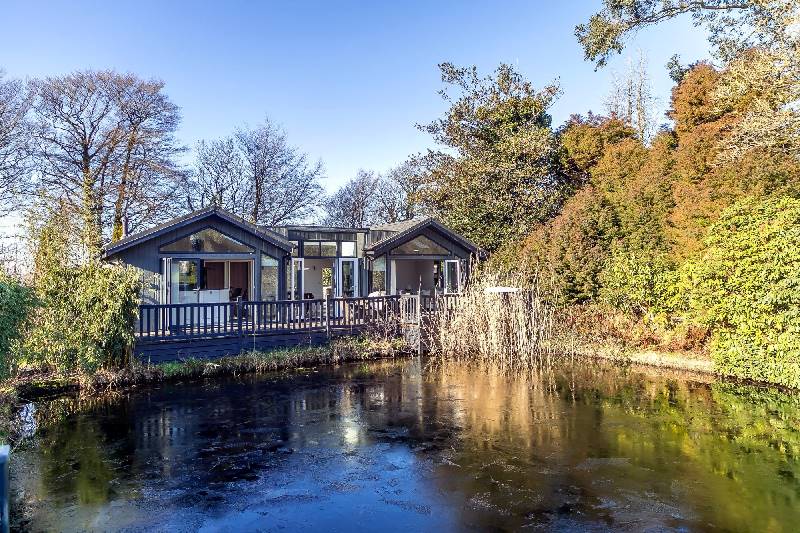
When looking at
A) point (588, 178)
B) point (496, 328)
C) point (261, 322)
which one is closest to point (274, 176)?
point (588, 178)

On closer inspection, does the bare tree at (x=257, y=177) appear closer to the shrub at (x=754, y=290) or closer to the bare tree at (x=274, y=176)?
the bare tree at (x=274, y=176)

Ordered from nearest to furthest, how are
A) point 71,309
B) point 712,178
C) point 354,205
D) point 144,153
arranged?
point 71,309, point 712,178, point 144,153, point 354,205

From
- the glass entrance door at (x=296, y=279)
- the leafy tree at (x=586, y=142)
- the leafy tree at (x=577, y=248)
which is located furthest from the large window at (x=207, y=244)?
the leafy tree at (x=586, y=142)

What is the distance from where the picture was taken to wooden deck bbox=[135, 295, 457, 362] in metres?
10.8

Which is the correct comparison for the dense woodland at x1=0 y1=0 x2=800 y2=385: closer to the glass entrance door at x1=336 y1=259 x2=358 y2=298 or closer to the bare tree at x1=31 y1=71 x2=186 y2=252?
the bare tree at x1=31 y1=71 x2=186 y2=252

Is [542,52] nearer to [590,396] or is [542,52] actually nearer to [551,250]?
[551,250]

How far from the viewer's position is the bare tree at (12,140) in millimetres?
18984

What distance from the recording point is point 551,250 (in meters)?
14.6

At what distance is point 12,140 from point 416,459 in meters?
19.7

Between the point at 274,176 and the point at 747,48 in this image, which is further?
the point at 274,176

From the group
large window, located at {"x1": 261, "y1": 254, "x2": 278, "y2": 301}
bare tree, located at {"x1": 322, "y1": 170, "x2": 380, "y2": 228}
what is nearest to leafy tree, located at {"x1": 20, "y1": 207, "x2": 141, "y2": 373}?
large window, located at {"x1": 261, "y1": 254, "x2": 278, "y2": 301}

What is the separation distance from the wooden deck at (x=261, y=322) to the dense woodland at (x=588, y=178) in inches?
79.3

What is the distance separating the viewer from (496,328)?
12.0m

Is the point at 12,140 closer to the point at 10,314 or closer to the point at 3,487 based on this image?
the point at 10,314
